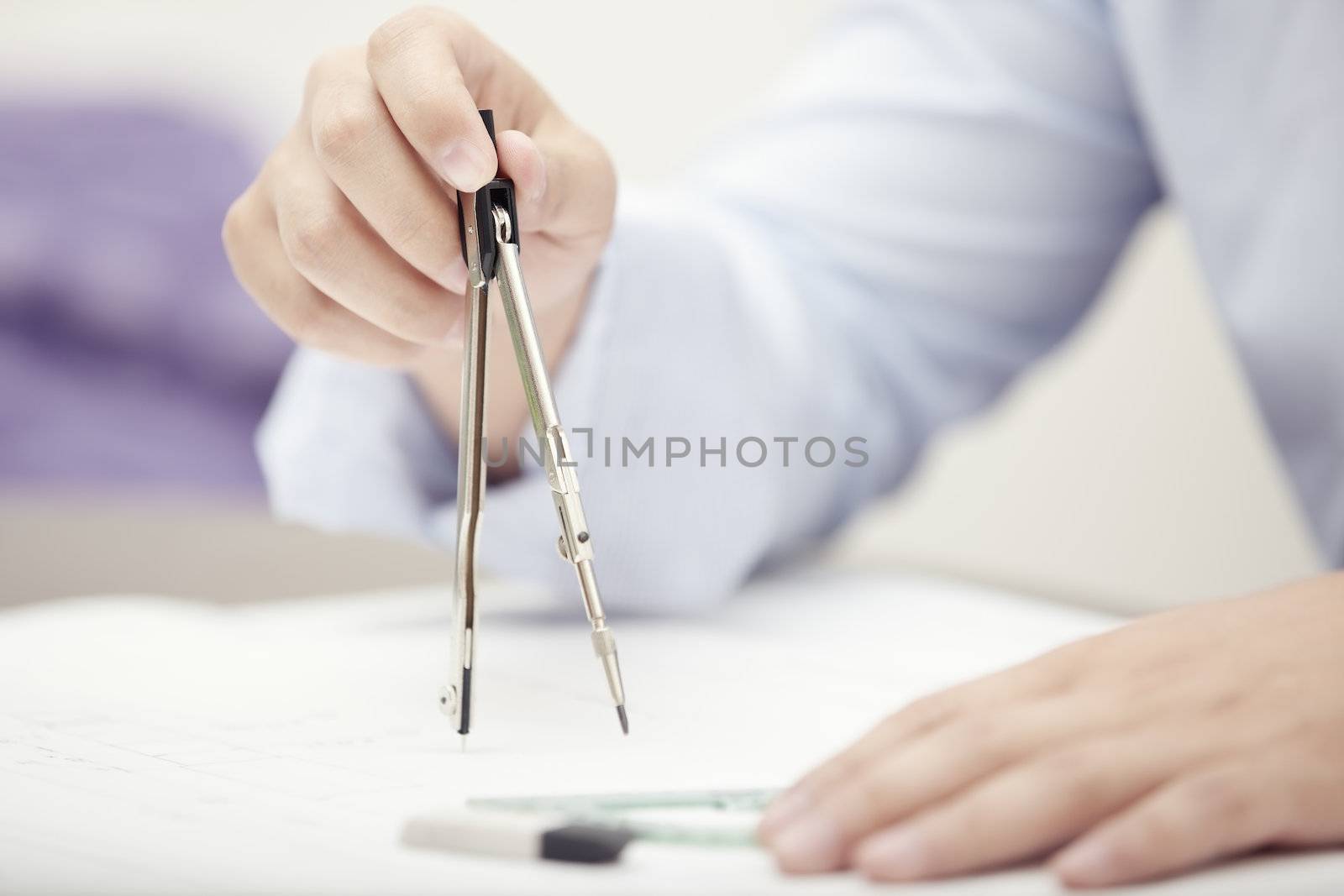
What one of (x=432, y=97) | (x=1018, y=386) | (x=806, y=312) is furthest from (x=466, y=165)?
(x=1018, y=386)

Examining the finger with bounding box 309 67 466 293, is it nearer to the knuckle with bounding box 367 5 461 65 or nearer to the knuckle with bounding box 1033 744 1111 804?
the knuckle with bounding box 367 5 461 65

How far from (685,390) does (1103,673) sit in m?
0.22

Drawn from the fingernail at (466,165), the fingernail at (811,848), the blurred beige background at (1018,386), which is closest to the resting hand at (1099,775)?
the fingernail at (811,848)

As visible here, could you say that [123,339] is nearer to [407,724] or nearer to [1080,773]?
[407,724]

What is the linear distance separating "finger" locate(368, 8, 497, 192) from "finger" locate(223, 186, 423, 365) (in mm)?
58

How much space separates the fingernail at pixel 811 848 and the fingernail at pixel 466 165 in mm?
151

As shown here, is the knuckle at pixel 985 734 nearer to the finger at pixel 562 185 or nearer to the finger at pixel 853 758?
the finger at pixel 853 758

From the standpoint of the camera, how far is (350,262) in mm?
302

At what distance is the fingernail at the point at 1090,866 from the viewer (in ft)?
0.64

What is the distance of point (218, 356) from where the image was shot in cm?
82

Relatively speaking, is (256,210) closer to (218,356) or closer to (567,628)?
(567,628)

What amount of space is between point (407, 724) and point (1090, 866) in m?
0.18

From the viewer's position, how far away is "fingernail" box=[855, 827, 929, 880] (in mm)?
201

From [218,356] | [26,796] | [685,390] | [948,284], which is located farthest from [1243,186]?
[218,356]
